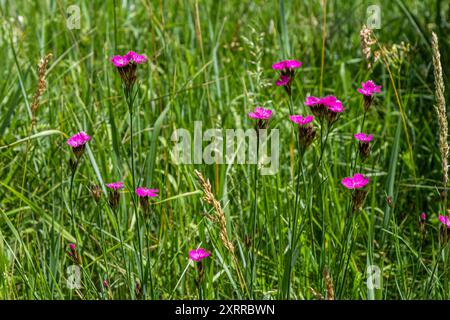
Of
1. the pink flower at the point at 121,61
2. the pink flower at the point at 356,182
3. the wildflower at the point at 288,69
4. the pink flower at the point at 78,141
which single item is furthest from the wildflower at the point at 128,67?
the pink flower at the point at 356,182

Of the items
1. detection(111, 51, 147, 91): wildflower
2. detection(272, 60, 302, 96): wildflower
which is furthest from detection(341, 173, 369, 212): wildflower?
detection(111, 51, 147, 91): wildflower

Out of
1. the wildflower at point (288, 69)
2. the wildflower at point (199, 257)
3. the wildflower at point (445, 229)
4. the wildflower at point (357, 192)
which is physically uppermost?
the wildflower at point (288, 69)

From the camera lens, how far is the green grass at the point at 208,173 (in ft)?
5.74

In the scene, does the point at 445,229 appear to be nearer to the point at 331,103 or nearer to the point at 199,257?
the point at 331,103

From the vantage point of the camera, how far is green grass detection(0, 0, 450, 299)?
1748 millimetres

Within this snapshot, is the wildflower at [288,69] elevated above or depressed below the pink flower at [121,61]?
below

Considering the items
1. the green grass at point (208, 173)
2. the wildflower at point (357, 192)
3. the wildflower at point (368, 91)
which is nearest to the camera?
the wildflower at point (357, 192)

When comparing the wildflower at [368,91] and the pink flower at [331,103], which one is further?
the wildflower at [368,91]

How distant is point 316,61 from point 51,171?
52.4 inches

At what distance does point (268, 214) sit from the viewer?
Result: 1.89 metres

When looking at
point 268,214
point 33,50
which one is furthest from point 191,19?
point 268,214

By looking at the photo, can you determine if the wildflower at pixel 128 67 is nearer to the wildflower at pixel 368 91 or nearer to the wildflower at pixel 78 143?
the wildflower at pixel 78 143

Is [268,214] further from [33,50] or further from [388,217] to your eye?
[33,50]

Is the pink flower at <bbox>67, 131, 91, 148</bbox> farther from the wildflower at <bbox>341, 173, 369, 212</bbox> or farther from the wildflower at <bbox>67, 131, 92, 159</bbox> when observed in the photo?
the wildflower at <bbox>341, 173, 369, 212</bbox>
